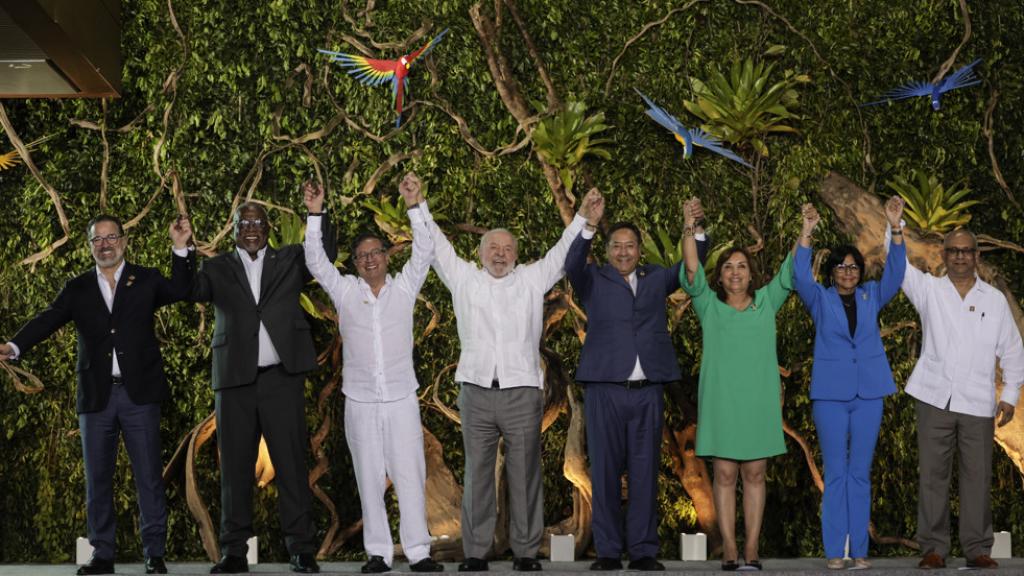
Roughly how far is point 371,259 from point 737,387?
1522mm

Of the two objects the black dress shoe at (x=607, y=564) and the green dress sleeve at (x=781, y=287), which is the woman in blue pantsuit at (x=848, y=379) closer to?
the green dress sleeve at (x=781, y=287)

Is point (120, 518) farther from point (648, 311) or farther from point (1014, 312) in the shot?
point (1014, 312)

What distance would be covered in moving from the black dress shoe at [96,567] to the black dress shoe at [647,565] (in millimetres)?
2004

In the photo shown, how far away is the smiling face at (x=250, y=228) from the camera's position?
4.55 m

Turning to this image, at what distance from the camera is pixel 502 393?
453 centimetres

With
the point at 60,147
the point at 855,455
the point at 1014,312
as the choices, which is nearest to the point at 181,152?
the point at 60,147

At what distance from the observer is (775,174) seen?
5.98m

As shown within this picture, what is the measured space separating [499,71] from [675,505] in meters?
2.40

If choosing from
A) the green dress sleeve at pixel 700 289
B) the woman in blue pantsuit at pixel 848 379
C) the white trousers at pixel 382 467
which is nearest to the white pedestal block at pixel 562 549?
the white trousers at pixel 382 467

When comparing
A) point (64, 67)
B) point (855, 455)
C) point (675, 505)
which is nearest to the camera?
point (855, 455)

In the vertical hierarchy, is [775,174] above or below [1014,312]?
above

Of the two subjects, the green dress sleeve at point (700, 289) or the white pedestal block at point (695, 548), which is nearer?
the green dress sleeve at point (700, 289)

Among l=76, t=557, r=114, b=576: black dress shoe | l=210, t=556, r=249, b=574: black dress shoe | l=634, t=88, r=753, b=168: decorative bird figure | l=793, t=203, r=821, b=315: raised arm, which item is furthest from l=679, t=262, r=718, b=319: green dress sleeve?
l=76, t=557, r=114, b=576: black dress shoe

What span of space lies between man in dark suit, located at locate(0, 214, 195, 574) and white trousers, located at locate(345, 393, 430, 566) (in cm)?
78
